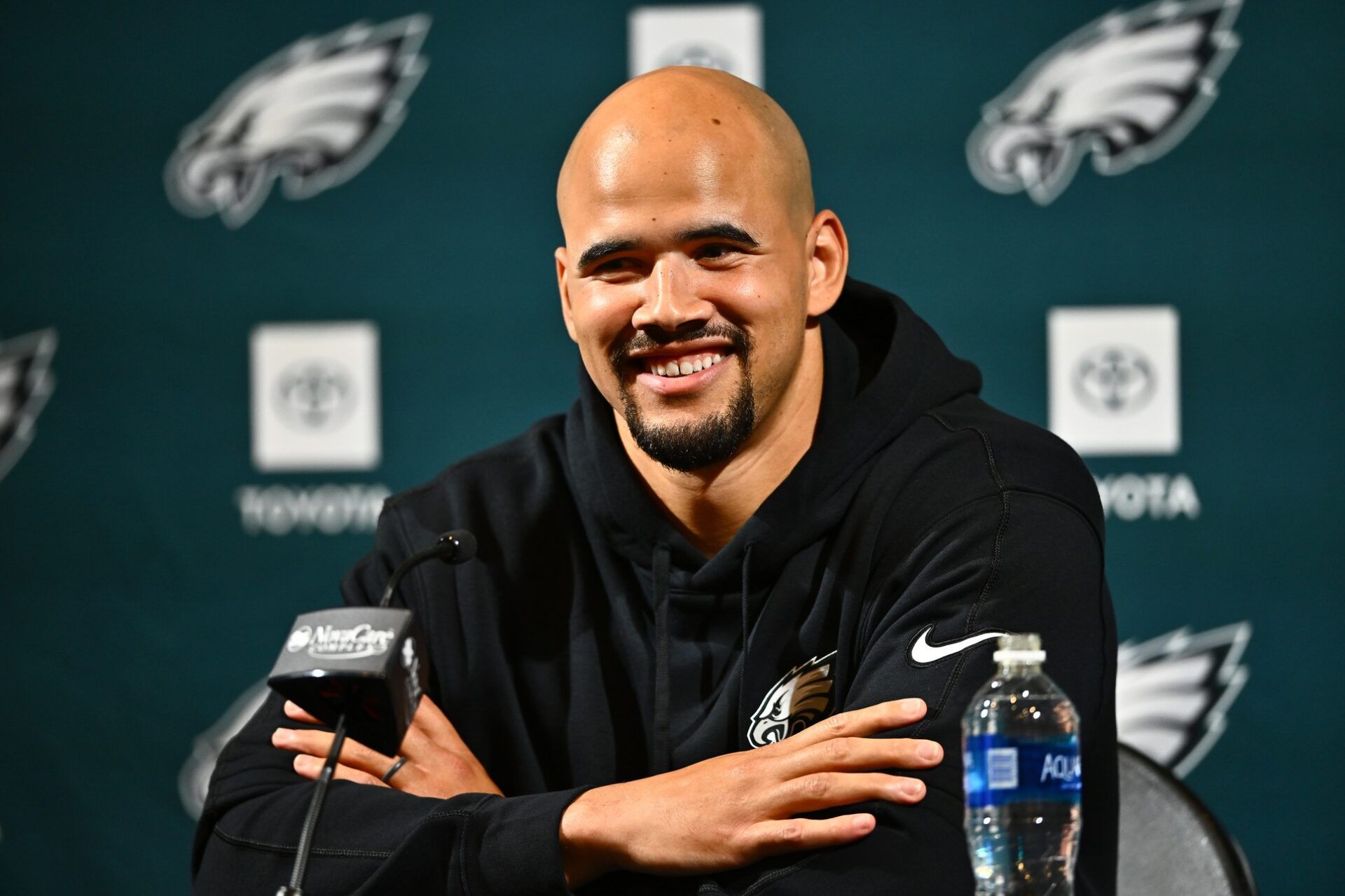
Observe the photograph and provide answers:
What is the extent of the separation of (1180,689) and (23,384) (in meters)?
2.73

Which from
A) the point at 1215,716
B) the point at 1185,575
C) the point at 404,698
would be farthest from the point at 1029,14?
the point at 404,698

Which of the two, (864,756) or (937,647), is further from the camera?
(937,647)

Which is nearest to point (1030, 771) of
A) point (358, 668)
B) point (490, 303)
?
point (358, 668)

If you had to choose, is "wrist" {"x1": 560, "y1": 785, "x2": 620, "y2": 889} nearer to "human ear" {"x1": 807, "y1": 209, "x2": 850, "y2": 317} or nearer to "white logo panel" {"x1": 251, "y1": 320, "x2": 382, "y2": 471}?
"human ear" {"x1": 807, "y1": 209, "x2": 850, "y2": 317}

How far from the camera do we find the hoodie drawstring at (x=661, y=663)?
1.86 meters

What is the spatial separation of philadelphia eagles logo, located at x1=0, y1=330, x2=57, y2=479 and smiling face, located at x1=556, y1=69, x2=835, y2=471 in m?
1.91

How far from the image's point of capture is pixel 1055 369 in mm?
2994

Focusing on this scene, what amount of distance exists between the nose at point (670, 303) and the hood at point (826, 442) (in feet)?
0.82

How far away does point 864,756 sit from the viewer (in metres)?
1.37

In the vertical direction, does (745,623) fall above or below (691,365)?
below

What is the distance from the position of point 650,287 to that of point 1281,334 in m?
1.76

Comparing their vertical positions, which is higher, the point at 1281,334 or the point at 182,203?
the point at 182,203

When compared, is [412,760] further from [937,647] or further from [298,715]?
[937,647]

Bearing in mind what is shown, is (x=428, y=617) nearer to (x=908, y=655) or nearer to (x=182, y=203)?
(x=908, y=655)
